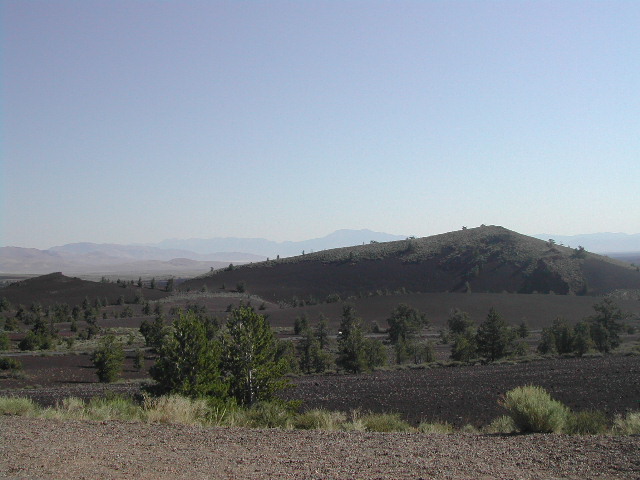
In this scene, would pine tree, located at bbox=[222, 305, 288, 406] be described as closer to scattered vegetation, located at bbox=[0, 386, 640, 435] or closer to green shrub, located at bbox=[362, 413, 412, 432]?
scattered vegetation, located at bbox=[0, 386, 640, 435]

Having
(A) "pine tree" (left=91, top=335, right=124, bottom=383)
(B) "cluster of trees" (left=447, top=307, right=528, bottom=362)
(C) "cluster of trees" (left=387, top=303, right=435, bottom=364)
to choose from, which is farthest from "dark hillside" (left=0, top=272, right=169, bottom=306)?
(B) "cluster of trees" (left=447, top=307, right=528, bottom=362)

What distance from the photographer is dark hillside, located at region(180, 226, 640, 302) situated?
98.9 m

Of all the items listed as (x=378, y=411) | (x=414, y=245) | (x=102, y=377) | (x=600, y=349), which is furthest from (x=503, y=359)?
(x=414, y=245)

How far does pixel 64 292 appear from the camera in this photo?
110m

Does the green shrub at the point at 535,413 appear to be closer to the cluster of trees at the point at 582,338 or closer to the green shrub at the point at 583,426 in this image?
the green shrub at the point at 583,426

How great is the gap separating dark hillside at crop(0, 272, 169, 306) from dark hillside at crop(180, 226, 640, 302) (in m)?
14.3

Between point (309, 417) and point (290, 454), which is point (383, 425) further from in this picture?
point (290, 454)

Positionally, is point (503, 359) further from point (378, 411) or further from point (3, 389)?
point (3, 389)

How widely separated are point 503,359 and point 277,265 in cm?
9697

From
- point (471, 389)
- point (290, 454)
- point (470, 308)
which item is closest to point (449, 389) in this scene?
point (471, 389)

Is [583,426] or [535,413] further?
[583,426]

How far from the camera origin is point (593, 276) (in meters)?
98.6

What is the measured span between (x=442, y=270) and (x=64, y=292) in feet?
234

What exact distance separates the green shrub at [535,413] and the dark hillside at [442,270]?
8614cm
